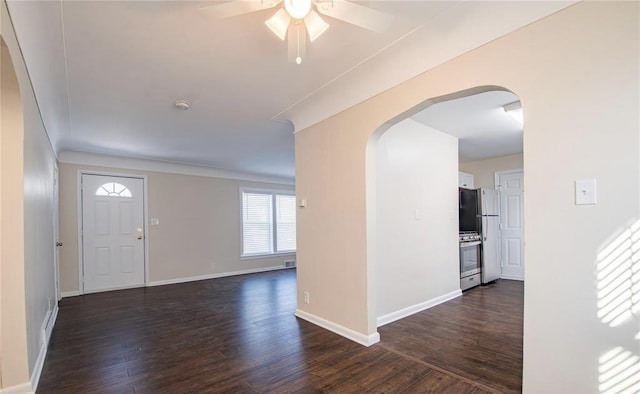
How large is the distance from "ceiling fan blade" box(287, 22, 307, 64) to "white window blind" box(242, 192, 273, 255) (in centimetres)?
558

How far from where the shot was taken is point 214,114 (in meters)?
3.38

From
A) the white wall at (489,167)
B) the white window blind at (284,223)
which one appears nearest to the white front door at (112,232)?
the white window blind at (284,223)

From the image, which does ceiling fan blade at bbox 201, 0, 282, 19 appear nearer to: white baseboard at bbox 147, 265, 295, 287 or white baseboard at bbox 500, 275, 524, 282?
white baseboard at bbox 147, 265, 295, 287

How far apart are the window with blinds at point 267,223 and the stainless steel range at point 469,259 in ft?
14.3

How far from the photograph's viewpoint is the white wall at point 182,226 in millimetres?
4895

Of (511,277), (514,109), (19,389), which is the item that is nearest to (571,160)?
(514,109)

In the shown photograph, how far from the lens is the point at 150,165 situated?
18.7 feet

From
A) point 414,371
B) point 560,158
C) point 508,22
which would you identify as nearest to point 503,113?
point 508,22

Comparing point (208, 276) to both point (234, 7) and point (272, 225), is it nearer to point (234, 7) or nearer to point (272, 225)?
point (272, 225)

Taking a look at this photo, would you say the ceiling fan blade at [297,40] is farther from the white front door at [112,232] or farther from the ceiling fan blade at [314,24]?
the white front door at [112,232]

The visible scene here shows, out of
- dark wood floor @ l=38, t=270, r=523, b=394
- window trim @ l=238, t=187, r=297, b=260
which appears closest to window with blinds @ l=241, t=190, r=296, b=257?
window trim @ l=238, t=187, r=297, b=260

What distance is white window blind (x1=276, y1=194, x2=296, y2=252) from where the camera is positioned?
762cm

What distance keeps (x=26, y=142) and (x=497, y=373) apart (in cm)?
376

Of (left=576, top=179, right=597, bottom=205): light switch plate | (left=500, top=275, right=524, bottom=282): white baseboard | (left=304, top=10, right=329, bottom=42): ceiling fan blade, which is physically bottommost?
(left=500, top=275, right=524, bottom=282): white baseboard
